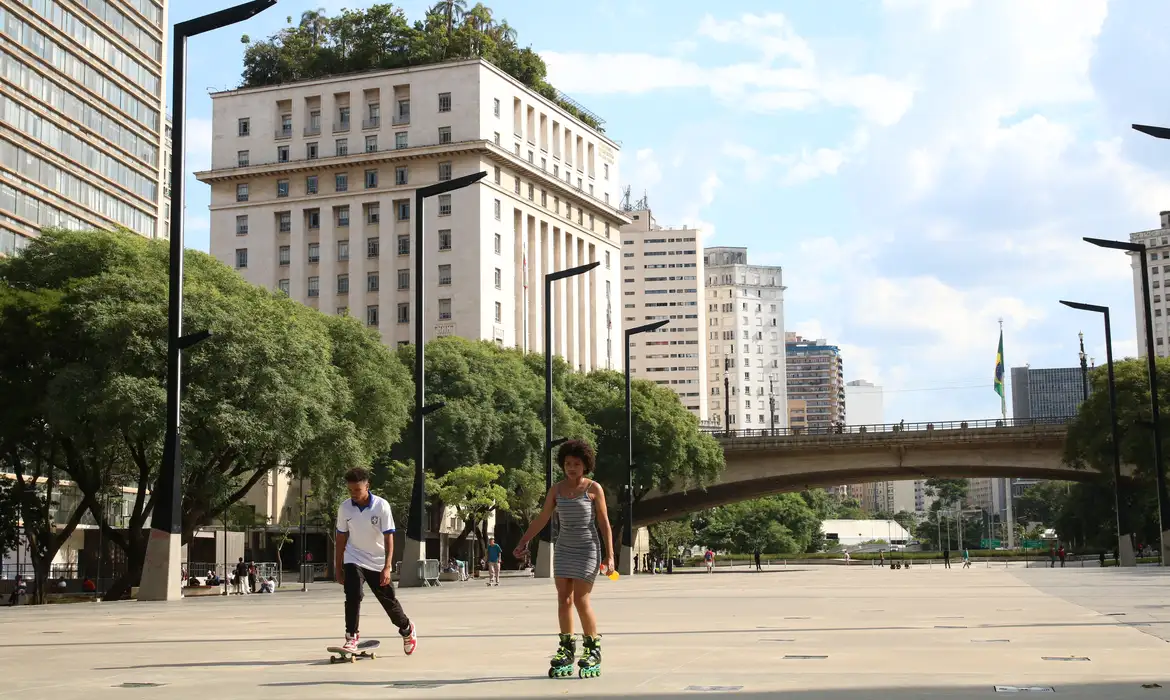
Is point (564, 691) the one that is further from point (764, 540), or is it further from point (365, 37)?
point (764, 540)

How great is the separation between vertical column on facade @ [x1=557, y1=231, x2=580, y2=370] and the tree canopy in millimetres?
12572

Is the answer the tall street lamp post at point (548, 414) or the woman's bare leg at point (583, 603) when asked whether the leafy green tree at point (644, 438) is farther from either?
the woman's bare leg at point (583, 603)

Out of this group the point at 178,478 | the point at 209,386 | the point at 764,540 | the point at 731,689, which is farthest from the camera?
the point at 764,540

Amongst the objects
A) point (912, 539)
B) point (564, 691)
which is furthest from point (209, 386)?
point (912, 539)

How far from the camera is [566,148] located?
394 ft

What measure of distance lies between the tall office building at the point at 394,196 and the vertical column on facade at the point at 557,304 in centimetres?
22

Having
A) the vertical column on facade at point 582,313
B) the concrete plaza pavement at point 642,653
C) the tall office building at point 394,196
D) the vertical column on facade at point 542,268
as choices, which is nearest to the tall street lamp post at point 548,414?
the concrete plaza pavement at point 642,653

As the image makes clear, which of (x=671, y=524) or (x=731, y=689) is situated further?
(x=671, y=524)

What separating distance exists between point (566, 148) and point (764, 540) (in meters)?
40.0

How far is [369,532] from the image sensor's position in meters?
12.6

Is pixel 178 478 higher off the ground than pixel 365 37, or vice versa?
pixel 365 37

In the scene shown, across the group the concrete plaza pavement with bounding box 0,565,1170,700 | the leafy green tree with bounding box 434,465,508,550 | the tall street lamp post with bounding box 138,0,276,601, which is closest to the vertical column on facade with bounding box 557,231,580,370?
the leafy green tree with bounding box 434,465,508,550

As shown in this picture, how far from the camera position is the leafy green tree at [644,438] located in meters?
77.7

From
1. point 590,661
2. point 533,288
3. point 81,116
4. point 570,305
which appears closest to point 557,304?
point 570,305
